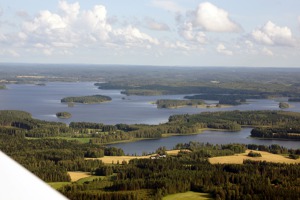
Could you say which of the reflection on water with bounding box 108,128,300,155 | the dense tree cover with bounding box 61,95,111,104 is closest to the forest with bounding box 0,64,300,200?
the reflection on water with bounding box 108,128,300,155

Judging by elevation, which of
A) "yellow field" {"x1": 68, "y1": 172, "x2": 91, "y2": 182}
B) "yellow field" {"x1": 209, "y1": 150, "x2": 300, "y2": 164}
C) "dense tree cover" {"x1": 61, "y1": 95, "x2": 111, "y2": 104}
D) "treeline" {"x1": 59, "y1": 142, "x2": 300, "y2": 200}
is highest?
"treeline" {"x1": 59, "y1": 142, "x2": 300, "y2": 200}

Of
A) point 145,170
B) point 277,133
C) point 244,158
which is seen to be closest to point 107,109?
point 277,133

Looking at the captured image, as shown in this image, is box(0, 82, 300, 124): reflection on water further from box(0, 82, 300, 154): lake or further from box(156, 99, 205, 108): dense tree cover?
box(156, 99, 205, 108): dense tree cover

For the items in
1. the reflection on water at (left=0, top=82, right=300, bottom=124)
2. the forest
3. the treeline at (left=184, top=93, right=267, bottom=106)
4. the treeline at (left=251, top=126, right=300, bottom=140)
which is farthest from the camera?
the treeline at (left=184, top=93, right=267, bottom=106)

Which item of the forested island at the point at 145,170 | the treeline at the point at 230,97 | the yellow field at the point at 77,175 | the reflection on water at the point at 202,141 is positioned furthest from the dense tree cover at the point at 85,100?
the yellow field at the point at 77,175

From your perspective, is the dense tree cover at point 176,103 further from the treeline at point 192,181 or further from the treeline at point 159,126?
the treeline at point 192,181

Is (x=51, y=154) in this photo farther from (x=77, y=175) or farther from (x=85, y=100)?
(x=85, y=100)

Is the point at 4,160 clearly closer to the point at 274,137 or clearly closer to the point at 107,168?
Result: the point at 107,168

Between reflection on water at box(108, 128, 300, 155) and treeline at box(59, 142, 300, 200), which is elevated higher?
treeline at box(59, 142, 300, 200)
